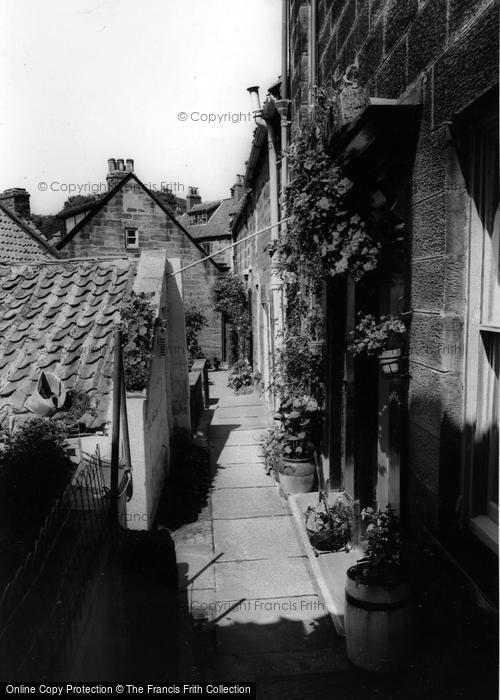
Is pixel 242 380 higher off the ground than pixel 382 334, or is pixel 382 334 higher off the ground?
pixel 382 334

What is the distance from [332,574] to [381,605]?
63.8 inches

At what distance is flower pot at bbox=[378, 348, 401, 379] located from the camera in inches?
139

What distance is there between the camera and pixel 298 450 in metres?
7.10

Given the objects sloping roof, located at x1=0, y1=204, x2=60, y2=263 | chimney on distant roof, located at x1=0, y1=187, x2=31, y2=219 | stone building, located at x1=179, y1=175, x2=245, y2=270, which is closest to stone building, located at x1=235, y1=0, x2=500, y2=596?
sloping roof, located at x1=0, y1=204, x2=60, y2=263

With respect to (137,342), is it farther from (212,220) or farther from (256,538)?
(212,220)

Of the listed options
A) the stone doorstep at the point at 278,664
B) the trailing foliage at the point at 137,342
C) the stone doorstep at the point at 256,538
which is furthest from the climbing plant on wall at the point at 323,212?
the stone doorstep at the point at 256,538

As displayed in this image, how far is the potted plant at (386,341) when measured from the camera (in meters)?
3.53

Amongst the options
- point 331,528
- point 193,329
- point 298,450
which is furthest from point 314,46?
point 193,329

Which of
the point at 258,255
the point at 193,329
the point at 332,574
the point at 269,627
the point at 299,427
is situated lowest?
the point at 269,627

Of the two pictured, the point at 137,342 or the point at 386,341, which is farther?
the point at 137,342

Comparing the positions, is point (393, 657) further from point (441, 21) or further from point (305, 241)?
point (441, 21)

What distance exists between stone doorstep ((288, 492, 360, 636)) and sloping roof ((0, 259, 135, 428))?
2470 millimetres

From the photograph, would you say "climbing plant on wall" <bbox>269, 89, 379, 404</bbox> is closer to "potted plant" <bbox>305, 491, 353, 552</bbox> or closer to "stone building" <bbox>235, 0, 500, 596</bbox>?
"stone building" <bbox>235, 0, 500, 596</bbox>

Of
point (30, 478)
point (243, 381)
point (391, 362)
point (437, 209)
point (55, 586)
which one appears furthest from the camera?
point (243, 381)
